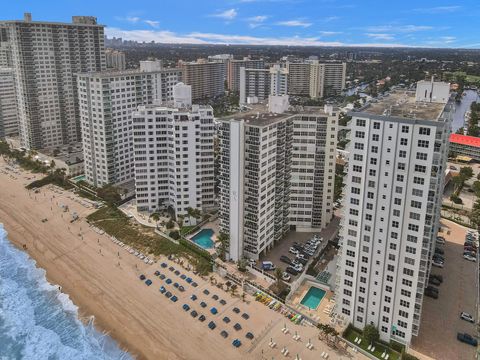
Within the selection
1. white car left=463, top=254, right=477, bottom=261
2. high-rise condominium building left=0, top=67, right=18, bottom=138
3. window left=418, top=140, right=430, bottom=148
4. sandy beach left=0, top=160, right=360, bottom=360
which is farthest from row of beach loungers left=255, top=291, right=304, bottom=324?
high-rise condominium building left=0, top=67, right=18, bottom=138

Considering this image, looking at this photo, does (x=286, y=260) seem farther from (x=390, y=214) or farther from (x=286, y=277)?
(x=390, y=214)

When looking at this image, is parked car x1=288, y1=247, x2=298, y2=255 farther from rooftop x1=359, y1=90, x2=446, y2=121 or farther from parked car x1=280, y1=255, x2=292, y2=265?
rooftop x1=359, y1=90, x2=446, y2=121

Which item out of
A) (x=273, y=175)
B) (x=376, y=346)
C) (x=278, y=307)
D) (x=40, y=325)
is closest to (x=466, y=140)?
(x=273, y=175)

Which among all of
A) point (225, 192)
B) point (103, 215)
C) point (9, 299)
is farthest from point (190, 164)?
point (9, 299)

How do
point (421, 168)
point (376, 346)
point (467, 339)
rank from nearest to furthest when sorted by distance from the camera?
point (421, 168) < point (376, 346) < point (467, 339)

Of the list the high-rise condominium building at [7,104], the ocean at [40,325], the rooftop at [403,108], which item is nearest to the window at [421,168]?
the rooftop at [403,108]

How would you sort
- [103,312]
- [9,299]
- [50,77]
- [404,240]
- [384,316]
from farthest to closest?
1. [50,77]
2. [9,299]
3. [103,312]
4. [384,316]
5. [404,240]

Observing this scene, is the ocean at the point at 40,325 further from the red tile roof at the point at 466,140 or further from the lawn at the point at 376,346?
the red tile roof at the point at 466,140

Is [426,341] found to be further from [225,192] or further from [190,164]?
[190,164]
